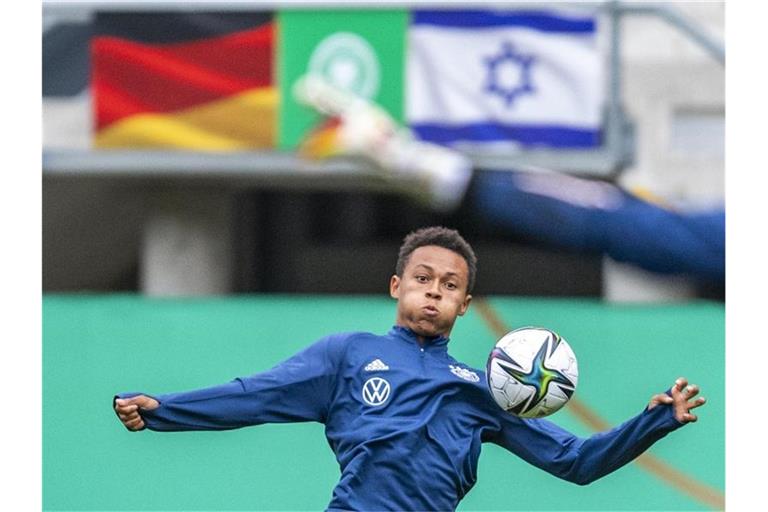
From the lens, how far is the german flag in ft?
32.8

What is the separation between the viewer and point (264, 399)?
4.56 m

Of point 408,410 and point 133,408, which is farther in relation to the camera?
point 408,410

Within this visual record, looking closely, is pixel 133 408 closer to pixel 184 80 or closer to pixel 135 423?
pixel 135 423

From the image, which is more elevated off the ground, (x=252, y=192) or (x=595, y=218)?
(x=252, y=192)

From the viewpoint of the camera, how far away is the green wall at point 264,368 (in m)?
8.22

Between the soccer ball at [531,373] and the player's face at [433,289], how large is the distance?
21 cm

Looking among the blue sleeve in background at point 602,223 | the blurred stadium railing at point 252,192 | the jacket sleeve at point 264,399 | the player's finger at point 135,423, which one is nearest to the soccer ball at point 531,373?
the jacket sleeve at point 264,399

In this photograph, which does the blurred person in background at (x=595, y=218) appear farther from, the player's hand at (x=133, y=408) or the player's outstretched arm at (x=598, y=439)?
the player's hand at (x=133, y=408)

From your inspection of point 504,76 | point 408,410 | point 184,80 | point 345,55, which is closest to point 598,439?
point 408,410

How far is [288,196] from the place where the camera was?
12734 millimetres

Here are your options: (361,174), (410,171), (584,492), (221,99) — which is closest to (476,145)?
(361,174)

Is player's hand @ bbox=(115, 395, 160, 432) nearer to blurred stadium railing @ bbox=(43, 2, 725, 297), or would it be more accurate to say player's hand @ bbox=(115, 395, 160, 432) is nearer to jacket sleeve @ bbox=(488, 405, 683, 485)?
jacket sleeve @ bbox=(488, 405, 683, 485)

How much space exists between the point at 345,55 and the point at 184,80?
120 cm

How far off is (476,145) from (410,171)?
6.42m
